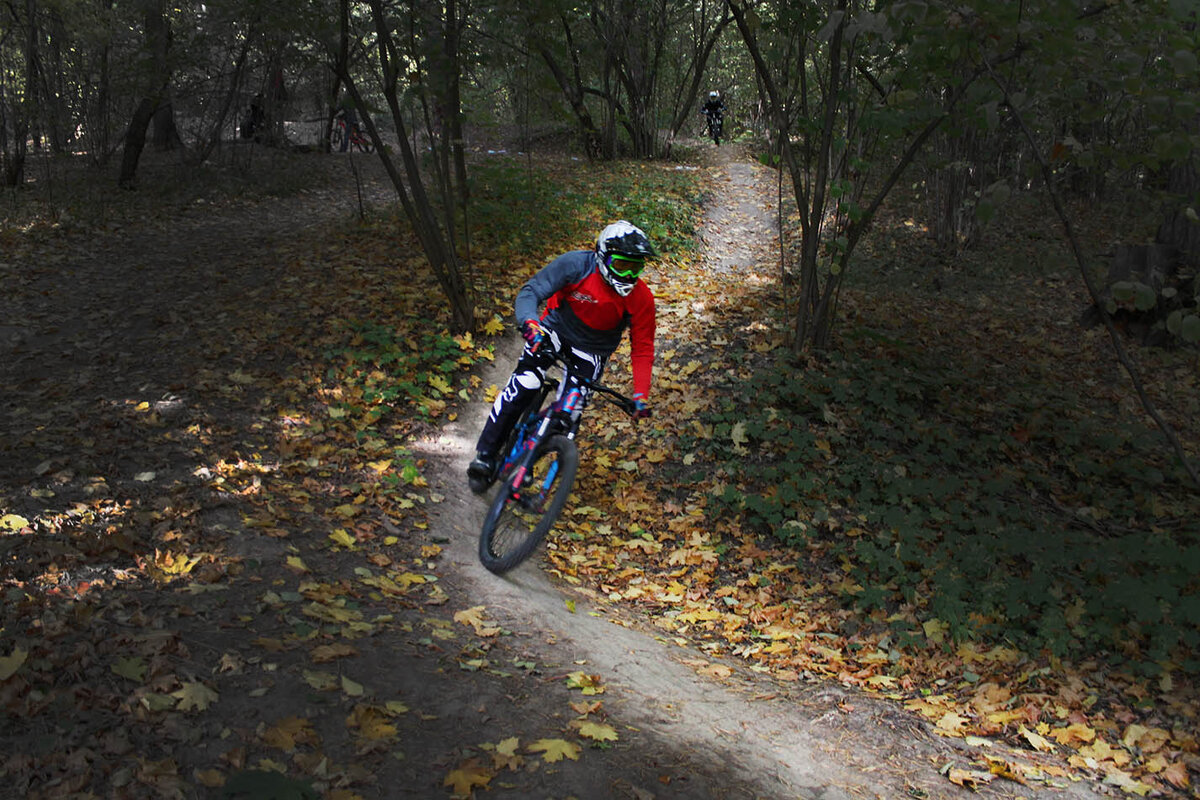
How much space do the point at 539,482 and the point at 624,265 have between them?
5.09 ft

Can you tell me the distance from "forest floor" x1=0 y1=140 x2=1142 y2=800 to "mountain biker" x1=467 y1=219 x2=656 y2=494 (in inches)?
53.2

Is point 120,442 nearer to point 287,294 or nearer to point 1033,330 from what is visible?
point 287,294

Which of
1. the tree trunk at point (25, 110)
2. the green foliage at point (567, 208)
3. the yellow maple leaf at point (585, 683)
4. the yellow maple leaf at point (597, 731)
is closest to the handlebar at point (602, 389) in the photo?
the yellow maple leaf at point (585, 683)

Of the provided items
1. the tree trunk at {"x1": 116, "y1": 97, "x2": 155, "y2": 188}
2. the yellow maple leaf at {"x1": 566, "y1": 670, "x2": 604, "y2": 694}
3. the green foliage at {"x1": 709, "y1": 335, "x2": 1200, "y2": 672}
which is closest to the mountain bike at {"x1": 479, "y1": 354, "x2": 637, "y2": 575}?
the yellow maple leaf at {"x1": 566, "y1": 670, "x2": 604, "y2": 694}

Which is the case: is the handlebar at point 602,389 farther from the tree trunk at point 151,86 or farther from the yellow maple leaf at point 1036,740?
the tree trunk at point 151,86

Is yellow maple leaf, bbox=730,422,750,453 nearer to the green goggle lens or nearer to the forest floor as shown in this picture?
the forest floor

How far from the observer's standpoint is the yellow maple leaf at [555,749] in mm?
3252

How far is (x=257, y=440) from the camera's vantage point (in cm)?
631

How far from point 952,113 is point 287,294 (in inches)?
303

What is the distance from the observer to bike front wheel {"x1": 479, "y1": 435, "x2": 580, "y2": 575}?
16.7ft

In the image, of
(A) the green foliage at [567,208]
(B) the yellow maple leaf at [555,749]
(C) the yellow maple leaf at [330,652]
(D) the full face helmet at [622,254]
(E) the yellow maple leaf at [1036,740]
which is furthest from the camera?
(A) the green foliage at [567,208]

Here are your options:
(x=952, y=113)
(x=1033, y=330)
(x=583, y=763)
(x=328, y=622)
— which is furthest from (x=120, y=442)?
(x=1033, y=330)

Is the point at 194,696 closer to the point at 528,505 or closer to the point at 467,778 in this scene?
the point at 467,778

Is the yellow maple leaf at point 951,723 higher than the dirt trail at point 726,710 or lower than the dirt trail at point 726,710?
lower
